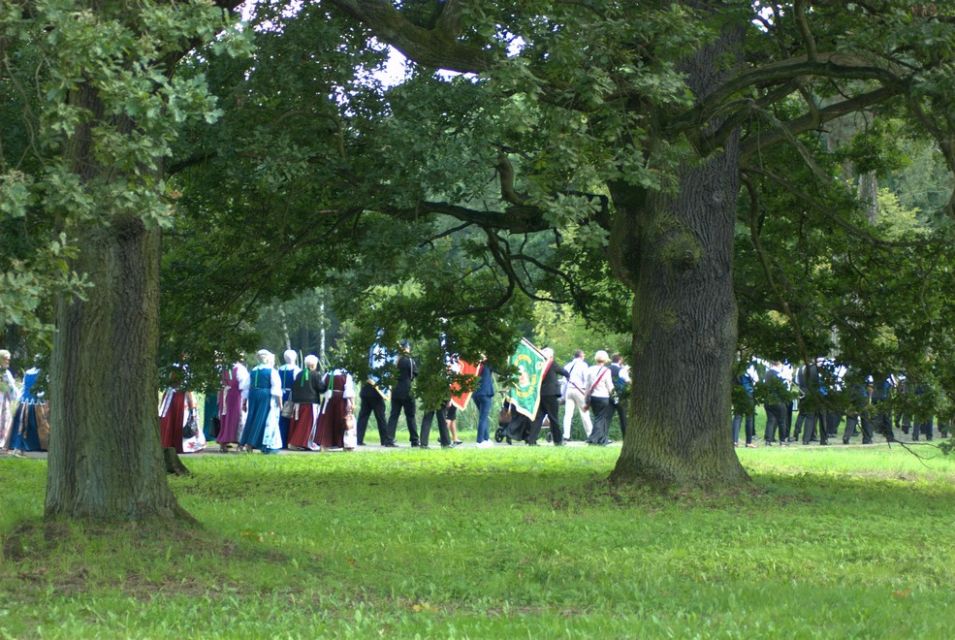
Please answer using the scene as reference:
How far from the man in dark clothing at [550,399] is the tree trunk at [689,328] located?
14.2m

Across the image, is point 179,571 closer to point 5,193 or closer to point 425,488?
point 5,193

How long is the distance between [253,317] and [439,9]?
6.22 metres

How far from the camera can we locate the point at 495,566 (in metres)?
10.8

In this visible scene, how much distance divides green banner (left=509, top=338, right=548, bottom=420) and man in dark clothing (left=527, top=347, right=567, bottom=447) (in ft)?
0.33

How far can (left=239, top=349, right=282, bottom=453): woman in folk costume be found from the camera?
26.7m

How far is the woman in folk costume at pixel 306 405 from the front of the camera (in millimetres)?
27641

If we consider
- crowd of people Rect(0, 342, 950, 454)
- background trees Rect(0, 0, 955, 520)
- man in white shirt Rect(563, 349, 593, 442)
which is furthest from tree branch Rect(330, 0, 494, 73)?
man in white shirt Rect(563, 349, 593, 442)

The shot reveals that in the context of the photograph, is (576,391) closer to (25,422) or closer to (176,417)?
(176,417)

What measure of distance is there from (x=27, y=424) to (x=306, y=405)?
16.3 feet

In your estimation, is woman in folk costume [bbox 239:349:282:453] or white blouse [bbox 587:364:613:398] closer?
woman in folk costume [bbox 239:349:282:453]

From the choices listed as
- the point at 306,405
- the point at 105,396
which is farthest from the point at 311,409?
the point at 105,396

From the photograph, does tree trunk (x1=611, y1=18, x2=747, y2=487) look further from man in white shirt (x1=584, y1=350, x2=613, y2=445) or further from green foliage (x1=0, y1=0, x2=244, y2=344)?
man in white shirt (x1=584, y1=350, x2=613, y2=445)

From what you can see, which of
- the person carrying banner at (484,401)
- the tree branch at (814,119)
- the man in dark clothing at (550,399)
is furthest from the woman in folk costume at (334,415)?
the tree branch at (814,119)

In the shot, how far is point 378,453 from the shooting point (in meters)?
26.1
